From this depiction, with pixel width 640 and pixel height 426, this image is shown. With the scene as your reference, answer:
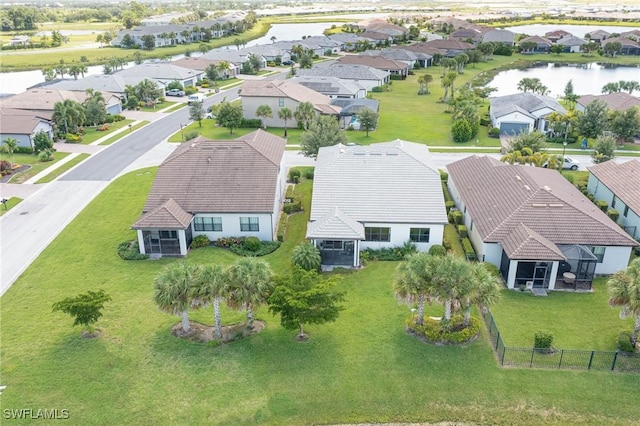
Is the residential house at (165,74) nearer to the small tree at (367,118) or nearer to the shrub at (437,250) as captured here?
the small tree at (367,118)

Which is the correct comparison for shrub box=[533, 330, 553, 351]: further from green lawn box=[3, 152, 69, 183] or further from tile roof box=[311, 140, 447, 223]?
green lawn box=[3, 152, 69, 183]

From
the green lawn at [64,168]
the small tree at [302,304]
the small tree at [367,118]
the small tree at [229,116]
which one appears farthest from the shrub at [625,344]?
the small tree at [229,116]

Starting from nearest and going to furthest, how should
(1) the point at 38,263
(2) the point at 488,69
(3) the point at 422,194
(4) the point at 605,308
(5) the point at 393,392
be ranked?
(5) the point at 393,392 → (4) the point at 605,308 → (1) the point at 38,263 → (3) the point at 422,194 → (2) the point at 488,69

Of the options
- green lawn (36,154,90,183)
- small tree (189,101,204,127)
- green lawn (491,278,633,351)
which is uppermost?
small tree (189,101,204,127)

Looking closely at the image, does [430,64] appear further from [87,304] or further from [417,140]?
[87,304]

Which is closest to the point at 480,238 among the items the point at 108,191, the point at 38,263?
the point at 38,263

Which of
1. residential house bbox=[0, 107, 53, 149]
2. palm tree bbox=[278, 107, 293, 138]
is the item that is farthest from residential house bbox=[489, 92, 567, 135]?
residential house bbox=[0, 107, 53, 149]
